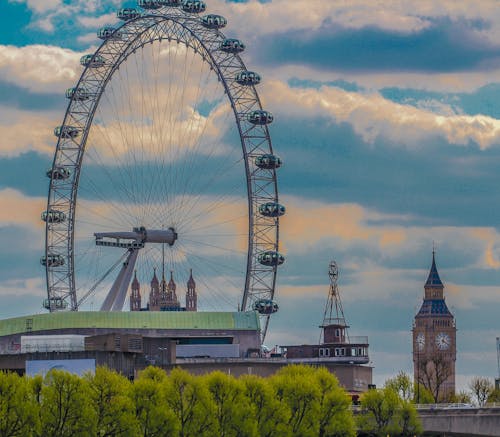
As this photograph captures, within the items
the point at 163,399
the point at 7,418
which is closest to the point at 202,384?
the point at 163,399

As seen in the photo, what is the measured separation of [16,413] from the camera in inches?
5753

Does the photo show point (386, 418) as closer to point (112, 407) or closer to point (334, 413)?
point (334, 413)

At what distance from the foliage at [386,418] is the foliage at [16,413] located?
113 feet

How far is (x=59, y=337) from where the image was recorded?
198 m

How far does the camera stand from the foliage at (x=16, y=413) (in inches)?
5728

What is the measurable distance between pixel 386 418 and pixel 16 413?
122ft

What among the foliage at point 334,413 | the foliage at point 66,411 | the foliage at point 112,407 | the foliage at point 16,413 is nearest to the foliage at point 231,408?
the foliage at point 334,413

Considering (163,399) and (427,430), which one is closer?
(163,399)

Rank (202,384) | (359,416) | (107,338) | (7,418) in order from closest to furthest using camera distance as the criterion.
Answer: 1. (7,418)
2. (202,384)
3. (359,416)
4. (107,338)

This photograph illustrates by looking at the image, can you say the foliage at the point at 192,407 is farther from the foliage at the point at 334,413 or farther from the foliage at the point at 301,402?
the foliage at the point at 334,413

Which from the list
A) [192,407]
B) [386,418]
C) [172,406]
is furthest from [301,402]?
[172,406]

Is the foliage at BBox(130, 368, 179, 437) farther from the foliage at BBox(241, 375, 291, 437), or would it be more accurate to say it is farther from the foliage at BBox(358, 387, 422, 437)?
the foliage at BBox(358, 387, 422, 437)

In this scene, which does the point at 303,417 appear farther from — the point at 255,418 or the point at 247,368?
the point at 247,368

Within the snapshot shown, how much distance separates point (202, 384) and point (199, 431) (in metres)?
4.51
